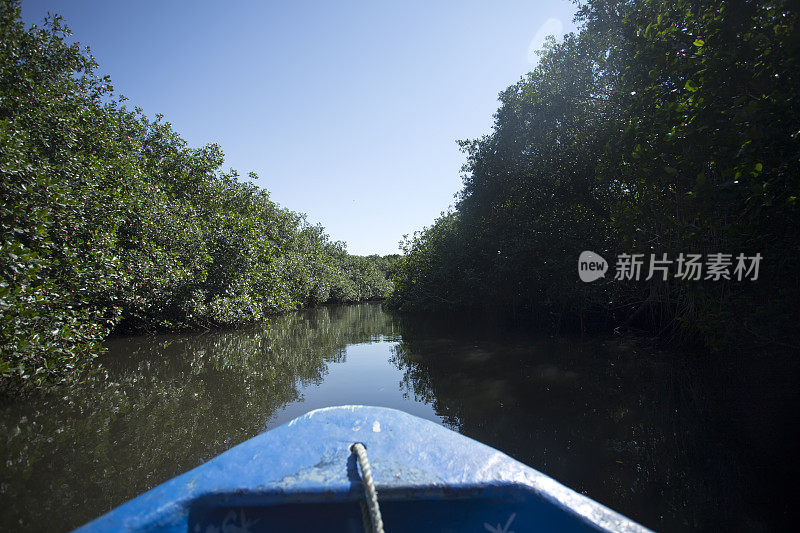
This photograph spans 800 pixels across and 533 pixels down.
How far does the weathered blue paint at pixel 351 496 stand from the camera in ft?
3.78

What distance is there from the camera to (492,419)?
3.89 meters

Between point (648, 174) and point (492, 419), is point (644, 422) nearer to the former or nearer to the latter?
point (492, 419)

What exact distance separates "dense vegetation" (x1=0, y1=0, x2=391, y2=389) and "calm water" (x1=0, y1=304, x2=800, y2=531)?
39.8 inches

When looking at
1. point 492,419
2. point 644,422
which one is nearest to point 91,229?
point 492,419

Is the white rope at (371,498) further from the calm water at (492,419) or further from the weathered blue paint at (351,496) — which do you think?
the calm water at (492,419)

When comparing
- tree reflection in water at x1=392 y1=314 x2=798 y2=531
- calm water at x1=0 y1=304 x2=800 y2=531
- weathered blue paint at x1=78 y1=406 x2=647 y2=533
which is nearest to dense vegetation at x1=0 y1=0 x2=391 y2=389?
calm water at x1=0 y1=304 x2=800 y2=531

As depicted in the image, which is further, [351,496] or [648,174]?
[648,174]

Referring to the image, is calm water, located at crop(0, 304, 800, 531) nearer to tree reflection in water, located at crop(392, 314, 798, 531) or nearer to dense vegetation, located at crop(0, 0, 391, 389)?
tree reflection in water, located at crop(392, 314, 798, 531)

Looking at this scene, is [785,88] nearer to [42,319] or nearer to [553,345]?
[553,345]

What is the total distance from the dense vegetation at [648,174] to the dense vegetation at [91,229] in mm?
7641

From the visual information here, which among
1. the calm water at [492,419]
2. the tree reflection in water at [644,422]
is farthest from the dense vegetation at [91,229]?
the tree reflection in water at [644,422]

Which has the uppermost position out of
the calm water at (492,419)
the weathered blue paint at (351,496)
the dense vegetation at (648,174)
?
the dense vegetation at (648,174)

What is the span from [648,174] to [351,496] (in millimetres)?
5735

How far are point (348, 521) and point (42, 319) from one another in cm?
554
